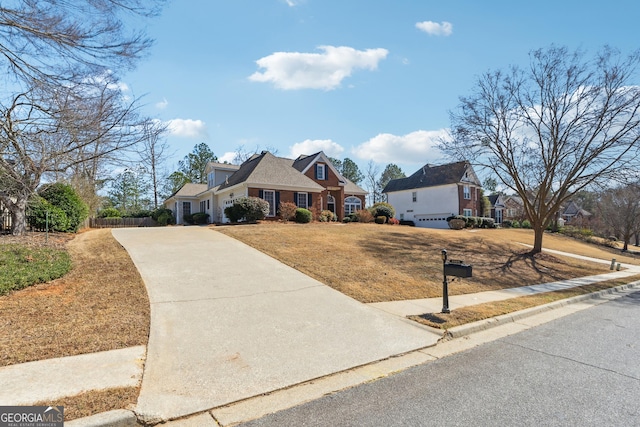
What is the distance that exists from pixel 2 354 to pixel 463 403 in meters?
5.60

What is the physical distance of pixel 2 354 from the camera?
4.27 meters

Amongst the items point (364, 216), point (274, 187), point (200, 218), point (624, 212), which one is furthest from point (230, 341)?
point (624, 212)

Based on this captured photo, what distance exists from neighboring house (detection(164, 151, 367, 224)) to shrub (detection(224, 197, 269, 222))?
5.74 ft

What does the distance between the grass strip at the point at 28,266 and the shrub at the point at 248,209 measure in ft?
38.0

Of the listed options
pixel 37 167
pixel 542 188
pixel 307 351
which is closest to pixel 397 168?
pixel 542 188

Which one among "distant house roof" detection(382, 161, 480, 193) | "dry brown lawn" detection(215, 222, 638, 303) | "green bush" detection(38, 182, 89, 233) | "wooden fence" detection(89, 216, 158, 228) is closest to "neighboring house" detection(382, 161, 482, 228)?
"distant house roof" detection(382, 161, 480, 193)

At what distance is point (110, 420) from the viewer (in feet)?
10.00

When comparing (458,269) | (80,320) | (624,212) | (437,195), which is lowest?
(80,320)

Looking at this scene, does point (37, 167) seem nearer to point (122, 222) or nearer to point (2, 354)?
point (2, 354)

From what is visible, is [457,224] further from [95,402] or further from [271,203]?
[95,402]

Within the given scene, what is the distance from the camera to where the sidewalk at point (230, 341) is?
367 cm

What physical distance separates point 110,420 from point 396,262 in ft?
34.8

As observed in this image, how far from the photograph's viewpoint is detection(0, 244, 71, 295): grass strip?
22.7ft

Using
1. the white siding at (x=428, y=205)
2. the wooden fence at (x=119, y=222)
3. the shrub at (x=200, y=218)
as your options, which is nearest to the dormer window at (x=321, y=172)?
the shrub at (x=200, y=218)
